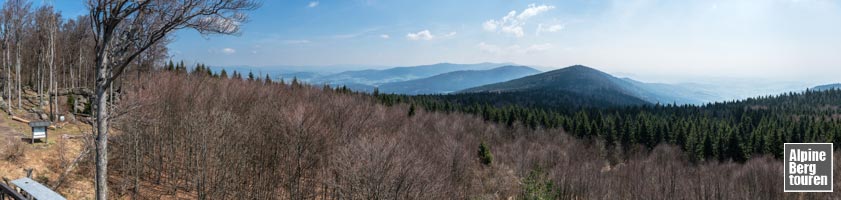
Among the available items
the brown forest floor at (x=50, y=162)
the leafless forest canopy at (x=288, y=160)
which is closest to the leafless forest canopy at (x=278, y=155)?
the leafless forest canopy at (x=288, y=160)

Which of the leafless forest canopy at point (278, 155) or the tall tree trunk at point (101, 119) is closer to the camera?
the tall tree trunk at point (101, 119)

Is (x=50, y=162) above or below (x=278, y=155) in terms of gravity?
above

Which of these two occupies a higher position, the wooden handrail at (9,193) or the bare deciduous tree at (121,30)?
the bare deciduous tree at (121,30)

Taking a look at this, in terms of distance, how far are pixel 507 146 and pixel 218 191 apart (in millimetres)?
51253

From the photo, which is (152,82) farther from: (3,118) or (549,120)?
(549,120)

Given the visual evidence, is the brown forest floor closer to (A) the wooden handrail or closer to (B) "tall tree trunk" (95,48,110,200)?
(B) "tall tree trunk" (95,48,110,200)

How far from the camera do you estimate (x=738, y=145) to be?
65.1 meters

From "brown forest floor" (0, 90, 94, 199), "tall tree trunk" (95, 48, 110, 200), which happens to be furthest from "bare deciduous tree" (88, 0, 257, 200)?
"brown forest floor" (0, 90, 94, 199)

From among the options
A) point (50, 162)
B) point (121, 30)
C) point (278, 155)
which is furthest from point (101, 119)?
point (278, 155)

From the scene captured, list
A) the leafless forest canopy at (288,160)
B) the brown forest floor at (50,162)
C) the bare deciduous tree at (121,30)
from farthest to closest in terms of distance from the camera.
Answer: the leafless forest canopy at (288,160) → the brown forest floor at (50,162) → the bare deciduous tree at (121,30)

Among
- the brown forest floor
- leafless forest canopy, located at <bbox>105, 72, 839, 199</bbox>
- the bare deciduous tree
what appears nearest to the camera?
the bare deciduous tree

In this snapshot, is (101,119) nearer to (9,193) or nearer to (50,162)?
(9,193)

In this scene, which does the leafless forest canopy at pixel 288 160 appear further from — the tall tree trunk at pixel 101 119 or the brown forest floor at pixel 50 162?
the brown forest floor at pixel 50 162

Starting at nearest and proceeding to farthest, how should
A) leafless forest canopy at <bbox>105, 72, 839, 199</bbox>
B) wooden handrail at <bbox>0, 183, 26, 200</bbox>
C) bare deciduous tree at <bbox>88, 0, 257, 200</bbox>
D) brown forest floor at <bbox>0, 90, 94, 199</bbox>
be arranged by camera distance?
wooden handrail at <bbox>0, 183, 26, 200</bbox> < bare deciduous tree at <bbox>88, 0, 257, 200</bbox> < brown forest floor at <bbox>0, 90, 94, 199</bbox> < leafless forest canopy at <bbox>105, 72, 839, 199</bbox>
